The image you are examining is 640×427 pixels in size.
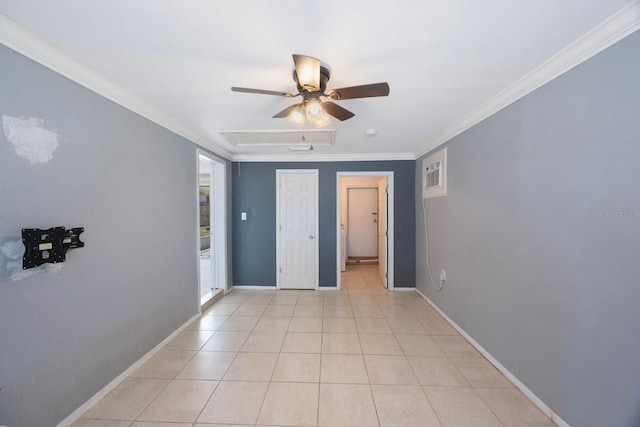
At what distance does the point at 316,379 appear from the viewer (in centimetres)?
189

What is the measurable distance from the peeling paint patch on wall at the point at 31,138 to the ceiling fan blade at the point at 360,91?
1.68 m

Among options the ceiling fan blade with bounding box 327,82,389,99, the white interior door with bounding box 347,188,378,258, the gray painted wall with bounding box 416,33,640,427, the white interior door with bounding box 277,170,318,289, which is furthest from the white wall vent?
the white interior door with bounding box 347,188,378,258

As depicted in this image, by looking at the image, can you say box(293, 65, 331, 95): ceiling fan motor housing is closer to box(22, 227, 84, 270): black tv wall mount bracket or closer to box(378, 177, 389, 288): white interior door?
box(22, 227, 84, 270): black tv wall mount bracket

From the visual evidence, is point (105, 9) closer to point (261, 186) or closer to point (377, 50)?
point (377, 50)

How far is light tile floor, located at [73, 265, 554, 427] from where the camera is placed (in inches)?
61.3

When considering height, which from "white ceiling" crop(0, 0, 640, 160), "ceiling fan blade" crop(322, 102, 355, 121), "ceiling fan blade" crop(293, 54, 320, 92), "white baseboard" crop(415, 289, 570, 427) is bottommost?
"white baseboard" crop(415, 289, 570, 427)

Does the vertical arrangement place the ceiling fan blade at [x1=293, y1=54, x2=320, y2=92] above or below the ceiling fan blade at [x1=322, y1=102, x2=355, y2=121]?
above

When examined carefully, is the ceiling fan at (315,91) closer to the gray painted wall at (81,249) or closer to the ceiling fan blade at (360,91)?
the ceiling fan blade at (360,91)

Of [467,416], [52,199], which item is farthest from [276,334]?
[52,199]

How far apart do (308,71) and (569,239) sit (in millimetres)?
1818

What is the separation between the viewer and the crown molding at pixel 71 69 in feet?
3.99

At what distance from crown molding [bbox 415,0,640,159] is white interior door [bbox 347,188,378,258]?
4.14 metres

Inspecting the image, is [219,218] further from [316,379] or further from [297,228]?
[316,379]

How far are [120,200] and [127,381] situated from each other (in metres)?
1.42
